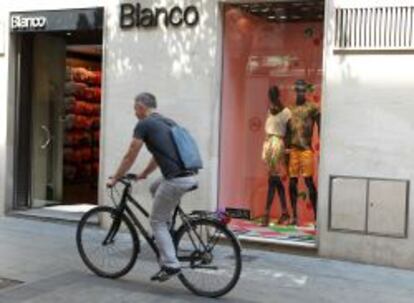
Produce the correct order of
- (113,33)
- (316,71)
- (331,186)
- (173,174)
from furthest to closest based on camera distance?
(113,33)
(316,71)
(331,186)
(173,174)

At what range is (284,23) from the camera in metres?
10.2

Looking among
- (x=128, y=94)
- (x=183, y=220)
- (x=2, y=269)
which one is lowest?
(x=2, y=269)

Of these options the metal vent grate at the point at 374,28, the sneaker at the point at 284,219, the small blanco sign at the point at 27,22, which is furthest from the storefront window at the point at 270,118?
the small blanco sign at the point at 27,22

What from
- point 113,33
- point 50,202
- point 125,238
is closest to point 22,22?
point 113,33

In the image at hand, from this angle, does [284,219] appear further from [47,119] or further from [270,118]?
[47,119]

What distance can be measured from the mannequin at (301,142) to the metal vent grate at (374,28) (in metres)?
1.13

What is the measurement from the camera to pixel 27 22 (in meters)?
11.4

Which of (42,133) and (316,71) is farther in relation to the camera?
(42,133)

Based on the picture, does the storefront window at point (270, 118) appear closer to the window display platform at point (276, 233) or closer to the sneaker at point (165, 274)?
the window display platform at point (276, 233)

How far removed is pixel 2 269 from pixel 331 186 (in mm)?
3710

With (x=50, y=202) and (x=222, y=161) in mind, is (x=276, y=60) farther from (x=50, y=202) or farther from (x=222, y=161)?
(x=50, y=202)

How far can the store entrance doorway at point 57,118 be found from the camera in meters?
12.0

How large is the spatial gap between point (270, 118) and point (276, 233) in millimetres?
1473

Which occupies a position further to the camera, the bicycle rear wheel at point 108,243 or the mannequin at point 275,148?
the mannequin at point 275,148
